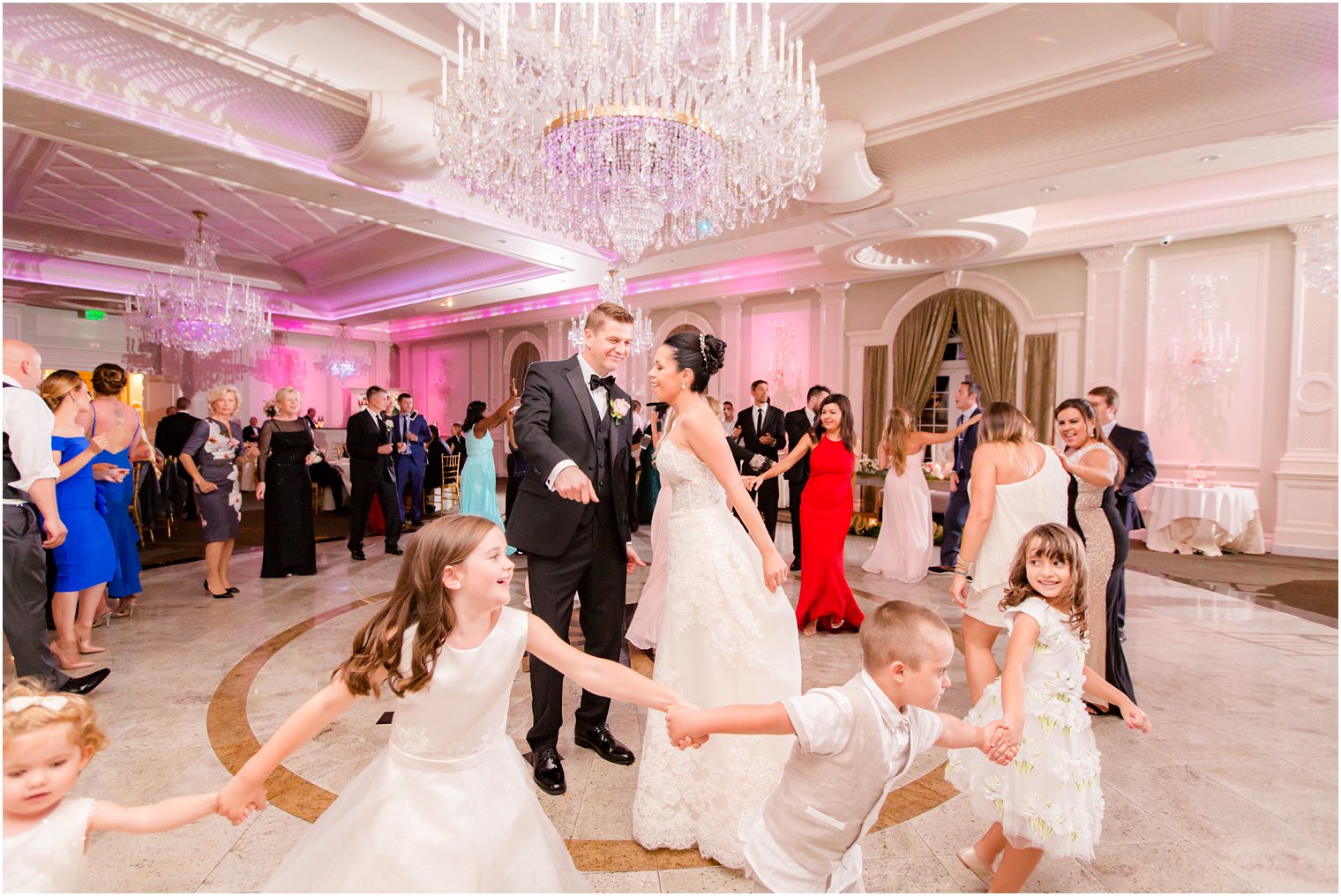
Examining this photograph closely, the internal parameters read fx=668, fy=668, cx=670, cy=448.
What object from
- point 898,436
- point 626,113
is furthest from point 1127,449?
point 626,113

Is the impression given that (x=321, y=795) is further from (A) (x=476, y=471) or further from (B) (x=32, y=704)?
(A) (x=476, y=471)

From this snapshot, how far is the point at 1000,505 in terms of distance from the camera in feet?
9.10

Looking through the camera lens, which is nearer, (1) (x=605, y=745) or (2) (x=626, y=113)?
(1) (x=605, y=745)

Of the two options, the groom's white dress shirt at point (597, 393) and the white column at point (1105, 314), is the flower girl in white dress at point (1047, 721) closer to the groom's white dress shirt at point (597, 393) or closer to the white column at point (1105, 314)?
the groom's white dress shirt at point (597, 393)

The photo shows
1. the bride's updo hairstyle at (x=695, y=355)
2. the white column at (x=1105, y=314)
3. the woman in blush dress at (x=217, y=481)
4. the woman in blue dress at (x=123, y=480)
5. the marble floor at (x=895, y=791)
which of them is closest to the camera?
the marble floor at (x=895, y=791)

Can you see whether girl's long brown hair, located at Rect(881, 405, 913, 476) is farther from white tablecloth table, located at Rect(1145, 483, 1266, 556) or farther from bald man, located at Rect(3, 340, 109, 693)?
bald man, located at Rect(3, 340, 109, 693)

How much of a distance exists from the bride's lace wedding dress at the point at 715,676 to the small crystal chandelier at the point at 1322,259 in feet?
27.0

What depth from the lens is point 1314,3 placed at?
378 centimetres

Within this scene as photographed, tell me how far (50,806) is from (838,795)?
150 cm

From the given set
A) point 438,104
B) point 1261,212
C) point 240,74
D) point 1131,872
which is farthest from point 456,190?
point 1261,212

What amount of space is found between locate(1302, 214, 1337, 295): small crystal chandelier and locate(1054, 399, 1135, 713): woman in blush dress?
608 centimetres

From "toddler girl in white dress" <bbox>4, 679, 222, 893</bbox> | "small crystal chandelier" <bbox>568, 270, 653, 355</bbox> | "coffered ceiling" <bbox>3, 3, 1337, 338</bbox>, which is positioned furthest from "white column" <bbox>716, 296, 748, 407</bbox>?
"toddler girl in white dress" <bbox>4, 679, 222, 893</bbox>

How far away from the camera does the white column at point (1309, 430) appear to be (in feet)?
24.2

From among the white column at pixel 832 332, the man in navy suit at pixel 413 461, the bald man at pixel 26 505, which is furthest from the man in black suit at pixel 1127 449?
the man in navy suit at pixel 413 461
